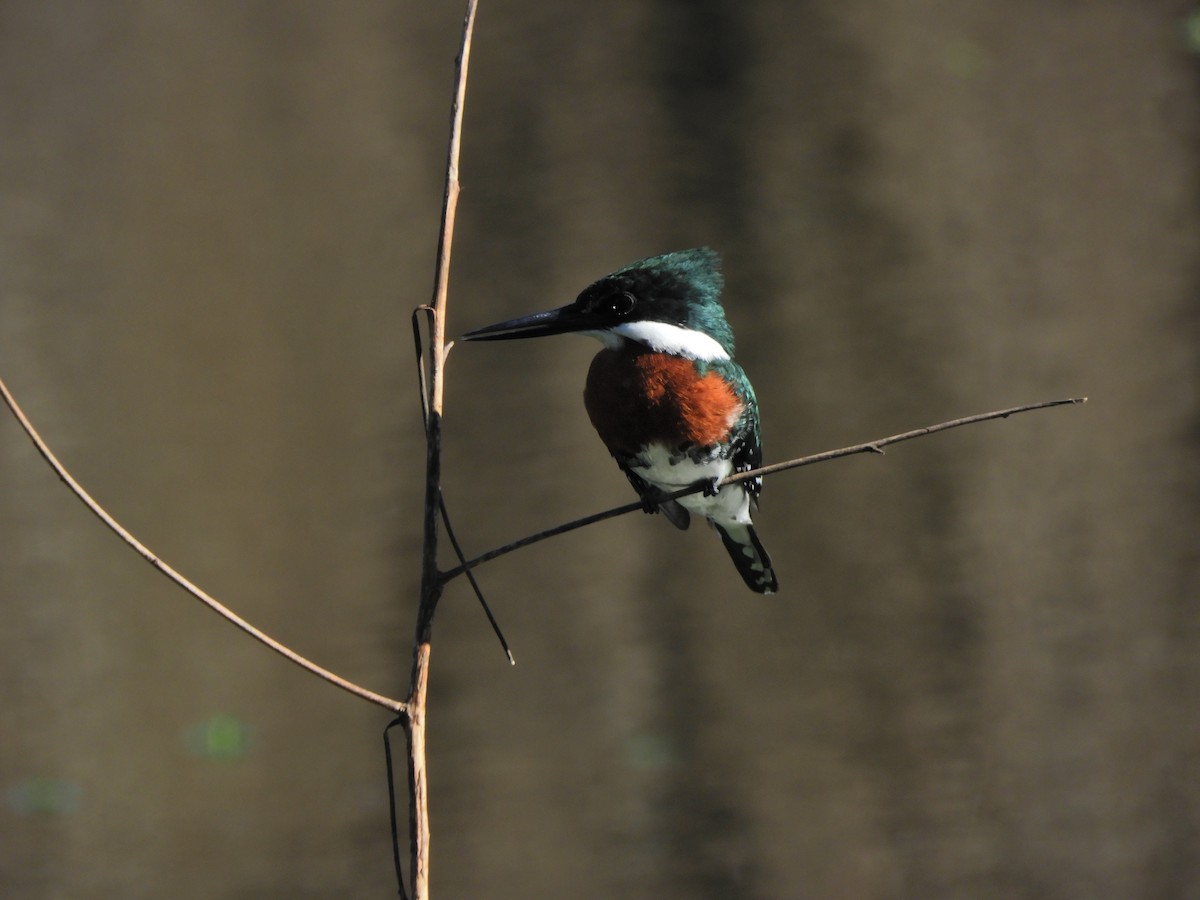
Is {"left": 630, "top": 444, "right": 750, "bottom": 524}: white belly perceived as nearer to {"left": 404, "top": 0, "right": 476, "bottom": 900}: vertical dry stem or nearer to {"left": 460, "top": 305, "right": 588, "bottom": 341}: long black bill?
{"left": 460, "top": 305, "right": 588, "bottom": 341}: long black bill

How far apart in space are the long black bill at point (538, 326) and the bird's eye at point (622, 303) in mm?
35

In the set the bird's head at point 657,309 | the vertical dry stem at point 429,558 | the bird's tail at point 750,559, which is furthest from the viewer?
the bird's tail at point 750,559

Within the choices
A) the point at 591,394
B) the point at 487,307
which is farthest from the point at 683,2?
the point at 591,394

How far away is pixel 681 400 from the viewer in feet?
3.99

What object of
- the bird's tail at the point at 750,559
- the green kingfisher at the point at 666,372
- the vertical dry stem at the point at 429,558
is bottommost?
the vertical dry stem at the point at 429,558

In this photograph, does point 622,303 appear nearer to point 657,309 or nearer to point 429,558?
point 657,309

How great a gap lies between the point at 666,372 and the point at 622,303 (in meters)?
0.11

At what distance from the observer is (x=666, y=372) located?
3.95 feet

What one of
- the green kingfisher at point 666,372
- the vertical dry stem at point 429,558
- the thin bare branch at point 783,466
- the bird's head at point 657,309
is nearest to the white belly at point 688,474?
the green kingfisher at point 666,372

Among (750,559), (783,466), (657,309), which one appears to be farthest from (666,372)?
(783,466)

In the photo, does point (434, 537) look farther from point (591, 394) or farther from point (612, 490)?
point (612, 490)

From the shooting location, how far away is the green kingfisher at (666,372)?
1130mm

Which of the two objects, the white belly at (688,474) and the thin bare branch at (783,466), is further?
the white belly at (688,474)

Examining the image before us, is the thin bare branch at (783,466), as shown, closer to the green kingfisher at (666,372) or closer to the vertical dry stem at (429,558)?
the vertical dry stem at (429,558)
